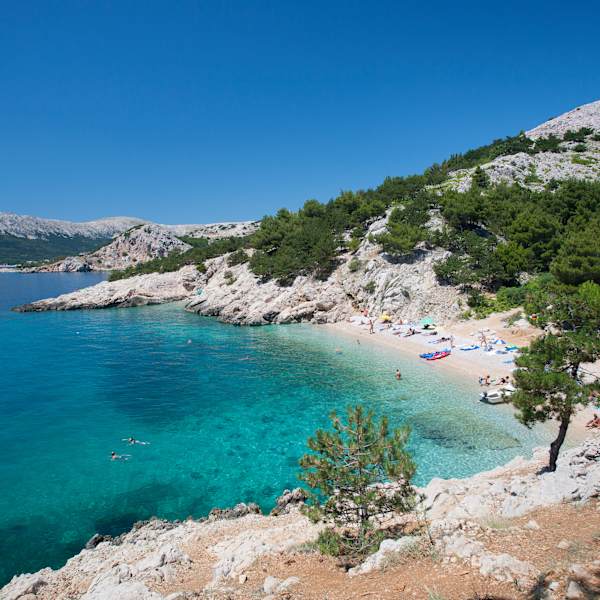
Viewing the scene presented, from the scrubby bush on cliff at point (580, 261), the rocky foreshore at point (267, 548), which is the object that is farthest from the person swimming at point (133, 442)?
the scrubby bush on cliff at point (580, 261)

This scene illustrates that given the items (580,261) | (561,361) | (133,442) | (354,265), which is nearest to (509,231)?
(580,261)

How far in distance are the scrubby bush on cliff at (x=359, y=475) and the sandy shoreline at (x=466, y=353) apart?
14.0 m

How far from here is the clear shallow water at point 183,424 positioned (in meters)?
15.6

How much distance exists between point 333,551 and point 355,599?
127 centimetres

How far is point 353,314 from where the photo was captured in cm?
5012

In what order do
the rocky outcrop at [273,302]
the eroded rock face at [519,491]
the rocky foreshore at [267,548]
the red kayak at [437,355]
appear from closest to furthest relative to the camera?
the rocky foreshore at [267,548], the eroded rock face at [519,491], the red kayak at [437,355], the rocky outcrop at [273,302]

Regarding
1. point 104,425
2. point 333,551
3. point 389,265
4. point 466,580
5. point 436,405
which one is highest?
point 389,265

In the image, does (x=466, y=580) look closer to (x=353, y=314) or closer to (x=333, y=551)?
(x=333, y=551)

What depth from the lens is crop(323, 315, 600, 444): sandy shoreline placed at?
67.1 ft

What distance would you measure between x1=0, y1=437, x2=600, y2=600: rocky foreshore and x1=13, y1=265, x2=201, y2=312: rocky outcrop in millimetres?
61496

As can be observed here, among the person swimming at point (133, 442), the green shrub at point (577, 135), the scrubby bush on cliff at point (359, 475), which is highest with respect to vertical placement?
the green shrub at point (577, 135)

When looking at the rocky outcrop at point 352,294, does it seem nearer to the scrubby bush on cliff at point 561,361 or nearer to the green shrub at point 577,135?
the scrubby bush on cliff at point 561,361

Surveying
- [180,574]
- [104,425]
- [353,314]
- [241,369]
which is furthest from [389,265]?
[180,574]

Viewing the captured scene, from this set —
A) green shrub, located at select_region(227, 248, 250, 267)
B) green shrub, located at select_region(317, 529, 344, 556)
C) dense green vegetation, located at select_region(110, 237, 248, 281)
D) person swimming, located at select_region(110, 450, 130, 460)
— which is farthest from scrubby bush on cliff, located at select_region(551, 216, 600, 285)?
dense green vegetation, located at select_region(110, 237, 248, 281)
